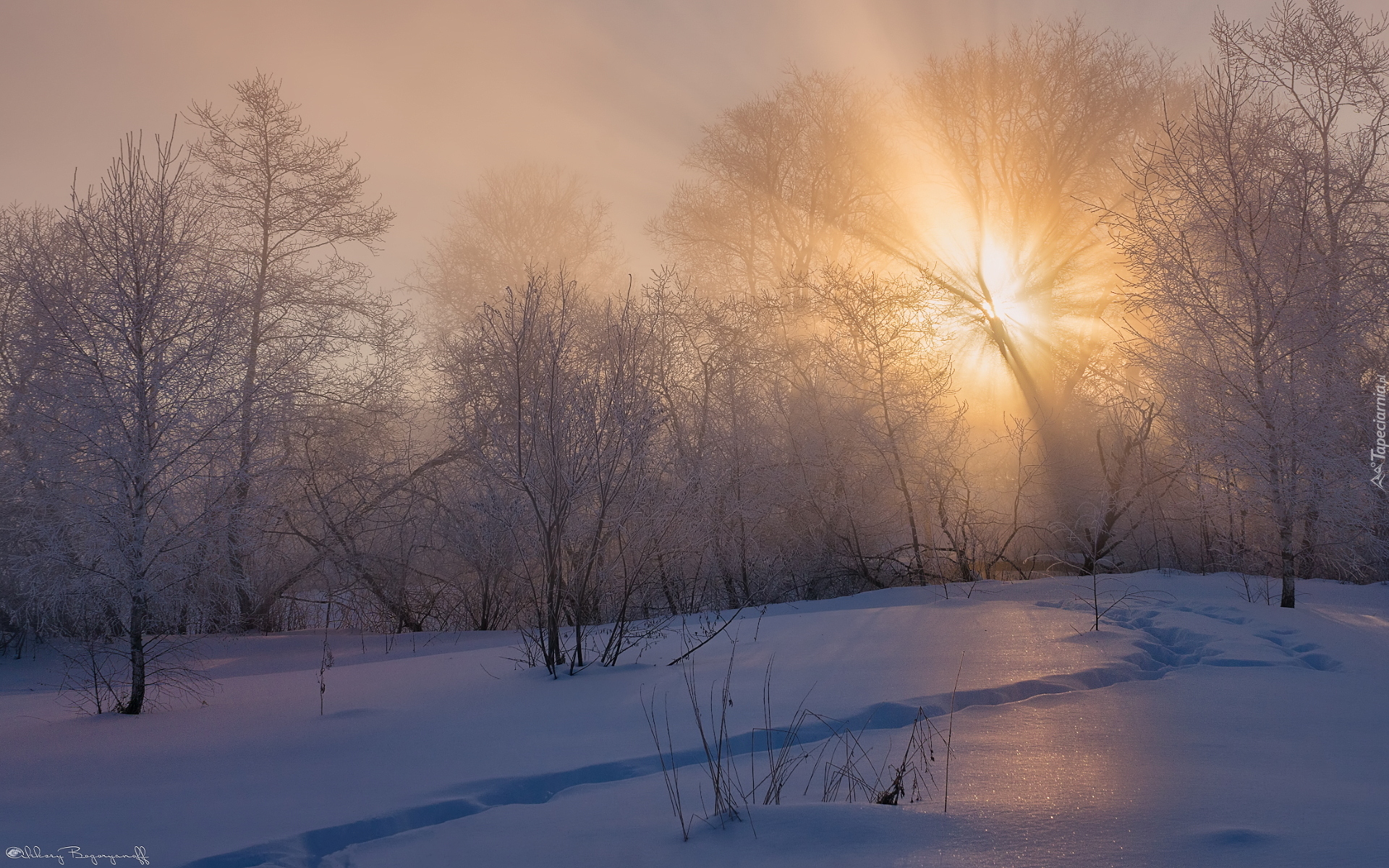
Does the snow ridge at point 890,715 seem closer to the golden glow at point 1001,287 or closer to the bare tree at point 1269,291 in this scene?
the bare tree at point 1269,291

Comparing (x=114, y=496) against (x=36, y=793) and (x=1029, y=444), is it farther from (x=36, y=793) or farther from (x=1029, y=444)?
(x=1029, y=444)

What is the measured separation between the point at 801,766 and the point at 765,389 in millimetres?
9085

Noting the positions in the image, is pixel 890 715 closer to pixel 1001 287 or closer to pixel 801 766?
pixel 801 766

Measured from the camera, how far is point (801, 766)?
319cm

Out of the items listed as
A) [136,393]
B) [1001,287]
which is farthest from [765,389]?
[136,393]

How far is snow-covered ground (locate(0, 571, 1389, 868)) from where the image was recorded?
2.43 meters

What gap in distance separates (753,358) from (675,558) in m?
3.32

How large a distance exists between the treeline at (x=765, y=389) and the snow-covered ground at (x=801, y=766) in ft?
3.46

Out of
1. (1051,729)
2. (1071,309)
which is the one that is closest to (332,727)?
(1051,729)

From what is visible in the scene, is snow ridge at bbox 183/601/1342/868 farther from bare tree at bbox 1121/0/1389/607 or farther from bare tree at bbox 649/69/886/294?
bare tree at bbox 649/69/886/294

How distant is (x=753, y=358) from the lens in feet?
39.4

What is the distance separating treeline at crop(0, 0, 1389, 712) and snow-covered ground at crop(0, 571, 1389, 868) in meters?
1.06

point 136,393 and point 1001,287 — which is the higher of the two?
point 1001,287

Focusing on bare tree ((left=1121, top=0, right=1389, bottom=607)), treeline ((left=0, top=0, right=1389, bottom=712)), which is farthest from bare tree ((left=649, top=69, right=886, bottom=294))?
bare tree ((left=1121, top=0, right=1389, bottom=607))
